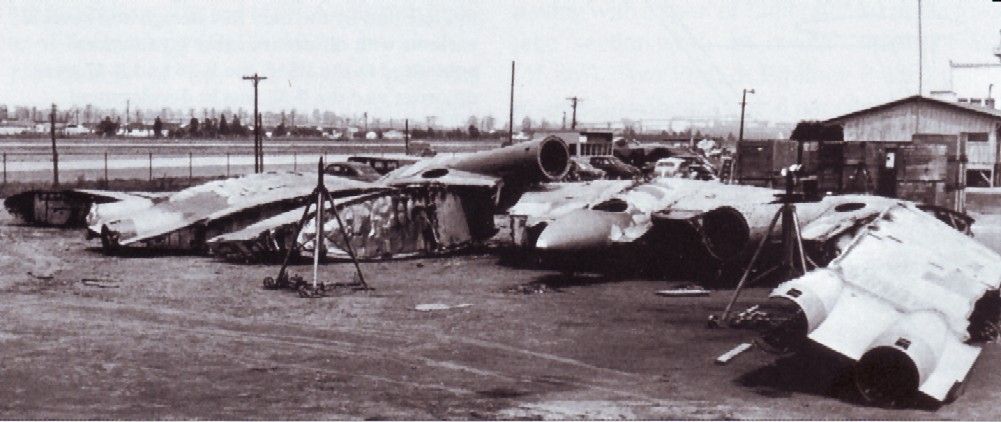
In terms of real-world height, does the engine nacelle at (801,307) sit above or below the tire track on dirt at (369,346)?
above

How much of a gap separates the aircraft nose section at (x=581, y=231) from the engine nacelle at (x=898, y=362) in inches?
341

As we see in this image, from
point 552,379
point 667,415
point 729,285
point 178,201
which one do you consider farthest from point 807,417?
point 178,201

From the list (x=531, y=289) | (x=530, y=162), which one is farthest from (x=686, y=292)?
(x=530, y=162)

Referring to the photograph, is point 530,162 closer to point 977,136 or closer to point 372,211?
point 372,211

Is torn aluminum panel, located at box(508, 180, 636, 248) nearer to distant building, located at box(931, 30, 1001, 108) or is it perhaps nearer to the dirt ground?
the dirt ground

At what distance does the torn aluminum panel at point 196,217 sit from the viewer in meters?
24.4

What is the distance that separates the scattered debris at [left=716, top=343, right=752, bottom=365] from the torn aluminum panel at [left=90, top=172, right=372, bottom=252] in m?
13.9

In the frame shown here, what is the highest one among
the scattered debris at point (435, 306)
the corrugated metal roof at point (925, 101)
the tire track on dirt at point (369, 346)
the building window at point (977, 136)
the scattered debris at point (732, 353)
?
the corrugated metal roof at point (925, 101)

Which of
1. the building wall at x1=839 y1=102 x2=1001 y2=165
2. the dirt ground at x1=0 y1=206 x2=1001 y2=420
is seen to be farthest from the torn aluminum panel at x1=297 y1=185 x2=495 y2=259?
the building wall at x1=839 y1=102 x2=1001 y2=165

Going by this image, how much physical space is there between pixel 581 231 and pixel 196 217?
10.9 m

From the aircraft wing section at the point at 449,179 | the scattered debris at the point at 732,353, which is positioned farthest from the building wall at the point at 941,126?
the scattered debris at the point at 732,353

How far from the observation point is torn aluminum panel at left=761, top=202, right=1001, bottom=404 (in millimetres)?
11289

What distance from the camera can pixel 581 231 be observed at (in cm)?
1994

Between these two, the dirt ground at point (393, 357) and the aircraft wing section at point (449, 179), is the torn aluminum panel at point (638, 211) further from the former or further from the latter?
the aircraft wing section at point (449, 179)
